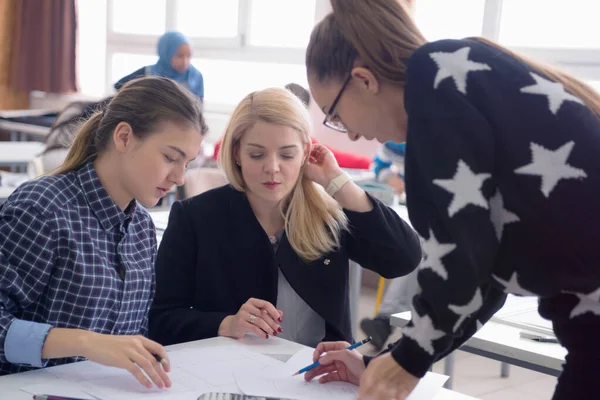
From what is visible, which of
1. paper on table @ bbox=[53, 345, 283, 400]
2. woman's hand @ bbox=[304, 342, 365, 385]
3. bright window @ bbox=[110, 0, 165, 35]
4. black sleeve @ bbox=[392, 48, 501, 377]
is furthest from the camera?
bright window @ bbox=[110, 0, 165, 35]

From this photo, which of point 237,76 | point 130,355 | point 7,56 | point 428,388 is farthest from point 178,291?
point 7,56

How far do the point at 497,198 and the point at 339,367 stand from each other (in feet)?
1.56

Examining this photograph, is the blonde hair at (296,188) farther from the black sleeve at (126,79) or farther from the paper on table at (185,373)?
the paper on table at (185,373)

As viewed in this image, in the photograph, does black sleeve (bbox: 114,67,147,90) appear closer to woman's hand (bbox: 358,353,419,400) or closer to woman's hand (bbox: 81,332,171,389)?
woman's hand (bbox: 81,332,171,389)

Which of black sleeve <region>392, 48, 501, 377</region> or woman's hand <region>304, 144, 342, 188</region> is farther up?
black sleeve <region>392, 48, 501, 377</region>

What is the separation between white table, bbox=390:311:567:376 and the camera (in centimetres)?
136

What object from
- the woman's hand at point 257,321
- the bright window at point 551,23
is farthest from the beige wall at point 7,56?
the woman's hand at point 257,321

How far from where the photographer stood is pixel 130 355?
110cm

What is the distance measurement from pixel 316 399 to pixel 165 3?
575 cm

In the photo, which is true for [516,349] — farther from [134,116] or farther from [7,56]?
[7,56]

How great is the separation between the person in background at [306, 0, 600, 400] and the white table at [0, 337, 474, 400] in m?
0.33

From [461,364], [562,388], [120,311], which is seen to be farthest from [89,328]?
[461,364]

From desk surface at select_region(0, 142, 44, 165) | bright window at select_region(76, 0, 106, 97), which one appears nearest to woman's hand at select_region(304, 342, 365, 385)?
desk surface at select_region(0, 142, 44, 165)

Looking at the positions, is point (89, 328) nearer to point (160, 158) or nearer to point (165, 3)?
point (160, 158)
